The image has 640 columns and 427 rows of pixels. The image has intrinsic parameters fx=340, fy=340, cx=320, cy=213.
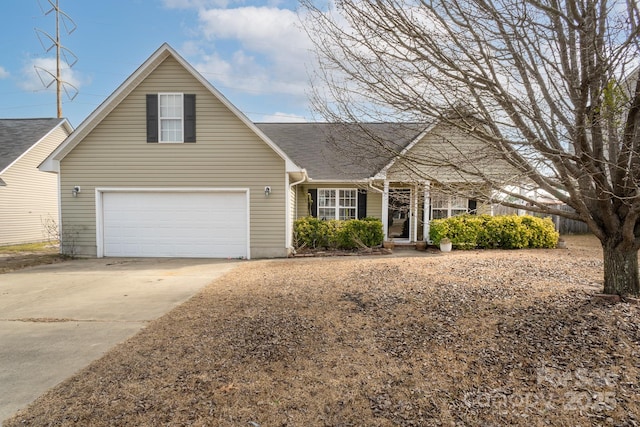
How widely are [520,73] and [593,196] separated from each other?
6.07 ft

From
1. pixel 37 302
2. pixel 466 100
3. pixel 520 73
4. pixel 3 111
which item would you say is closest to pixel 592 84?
pixel 520 73

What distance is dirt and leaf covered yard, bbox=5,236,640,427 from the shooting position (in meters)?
2.53

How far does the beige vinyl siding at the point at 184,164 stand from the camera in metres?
10.5

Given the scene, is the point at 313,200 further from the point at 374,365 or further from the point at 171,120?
the point at 374,365

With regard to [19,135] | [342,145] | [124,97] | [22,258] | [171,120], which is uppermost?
[124,97]

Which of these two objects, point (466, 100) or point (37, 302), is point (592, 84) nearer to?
point (466, 100)

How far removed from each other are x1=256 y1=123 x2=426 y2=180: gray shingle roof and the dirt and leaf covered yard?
226 cm

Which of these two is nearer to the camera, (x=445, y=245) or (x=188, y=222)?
(x=188, y=222)

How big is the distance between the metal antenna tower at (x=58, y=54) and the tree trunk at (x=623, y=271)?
26434 mm

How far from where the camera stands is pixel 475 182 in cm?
468

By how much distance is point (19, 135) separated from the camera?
16172mm

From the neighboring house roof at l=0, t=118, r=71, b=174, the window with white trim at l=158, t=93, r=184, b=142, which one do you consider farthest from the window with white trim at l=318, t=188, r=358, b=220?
the neighboring house roof at l=0, t=118, r=71, b=174

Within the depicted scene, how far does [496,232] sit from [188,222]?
10290mm

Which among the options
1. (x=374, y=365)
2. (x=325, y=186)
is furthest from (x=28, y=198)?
(x=374, y=365)
